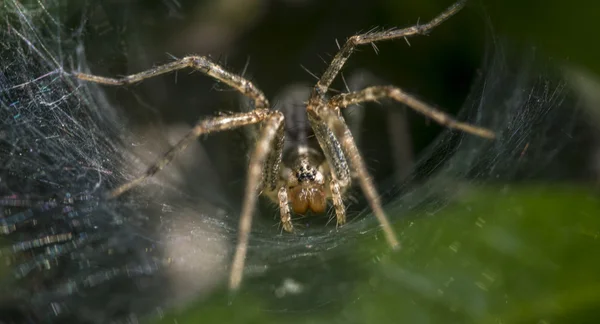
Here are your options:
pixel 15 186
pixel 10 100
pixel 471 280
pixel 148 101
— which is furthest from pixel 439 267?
pixel 148 101

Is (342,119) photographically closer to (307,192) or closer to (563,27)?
(307,192)

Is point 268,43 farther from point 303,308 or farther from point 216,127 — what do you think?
point 303,308

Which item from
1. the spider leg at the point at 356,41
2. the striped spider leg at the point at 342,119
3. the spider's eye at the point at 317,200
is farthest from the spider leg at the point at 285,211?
the spider leg at the point at 356,41

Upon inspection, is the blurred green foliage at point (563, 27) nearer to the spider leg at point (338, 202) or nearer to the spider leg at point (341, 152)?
the spider leg at point (341, 152)

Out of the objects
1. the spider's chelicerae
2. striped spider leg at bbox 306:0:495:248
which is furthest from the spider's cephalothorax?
striped spider leg at bbox 306:0:495:248

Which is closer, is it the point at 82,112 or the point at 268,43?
the point at 82,112

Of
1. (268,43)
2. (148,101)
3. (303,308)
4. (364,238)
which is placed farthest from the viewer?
(268,43)

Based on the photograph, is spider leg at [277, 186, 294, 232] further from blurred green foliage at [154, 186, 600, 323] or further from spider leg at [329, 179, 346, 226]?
blurred green foliage at [154, 186, 600, 323]
